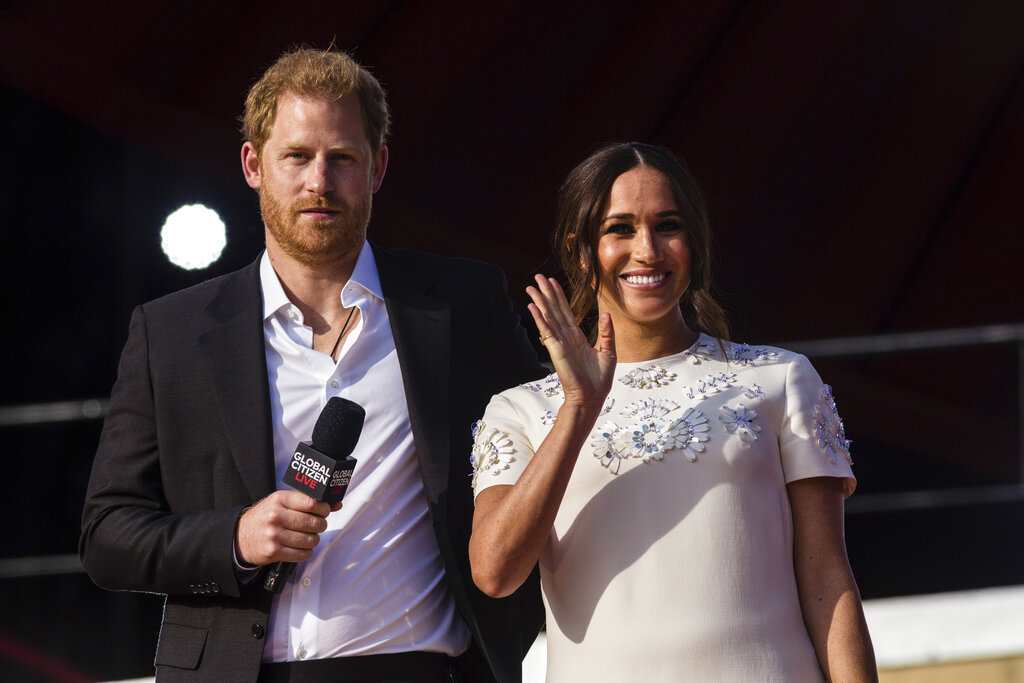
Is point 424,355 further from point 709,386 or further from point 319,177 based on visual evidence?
point 709,386

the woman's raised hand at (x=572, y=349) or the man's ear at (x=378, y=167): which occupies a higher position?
the man's ear at (x=378, y=167)

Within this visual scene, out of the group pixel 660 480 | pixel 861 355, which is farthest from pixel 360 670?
pixel 861 355

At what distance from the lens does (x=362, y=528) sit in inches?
76.2

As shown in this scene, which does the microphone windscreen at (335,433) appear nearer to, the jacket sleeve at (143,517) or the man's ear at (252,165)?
the jacket sleeve at (143,517)

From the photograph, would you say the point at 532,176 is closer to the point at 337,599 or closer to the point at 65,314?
the point at 65,314

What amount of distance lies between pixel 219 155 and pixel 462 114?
113cm

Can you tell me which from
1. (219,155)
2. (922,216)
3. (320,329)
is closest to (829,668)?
(320,329)

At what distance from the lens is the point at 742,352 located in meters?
1.84

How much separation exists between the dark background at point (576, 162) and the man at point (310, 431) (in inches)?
82.9

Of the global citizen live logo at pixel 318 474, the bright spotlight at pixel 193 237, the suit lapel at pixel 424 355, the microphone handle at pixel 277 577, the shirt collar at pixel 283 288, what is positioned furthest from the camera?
the bright spotlight at pixel 193 237

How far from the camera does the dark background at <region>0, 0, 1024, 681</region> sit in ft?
14.3

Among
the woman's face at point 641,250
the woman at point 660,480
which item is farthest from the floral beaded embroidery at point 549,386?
the woman's face at point 641,250

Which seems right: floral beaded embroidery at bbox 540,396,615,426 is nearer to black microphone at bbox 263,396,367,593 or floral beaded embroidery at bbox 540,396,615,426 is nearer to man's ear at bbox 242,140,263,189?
black microphone at bbox 263,396,367,593

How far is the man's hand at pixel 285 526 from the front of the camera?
1.63 meters
